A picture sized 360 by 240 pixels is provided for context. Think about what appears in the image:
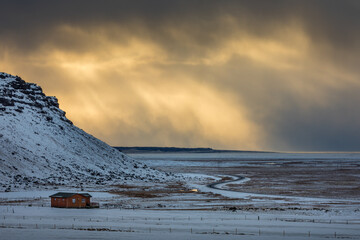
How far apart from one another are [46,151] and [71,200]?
244 ft

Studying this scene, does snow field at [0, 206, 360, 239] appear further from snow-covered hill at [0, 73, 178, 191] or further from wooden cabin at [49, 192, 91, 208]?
snow-covered hill at [0, 73, 178, 191]

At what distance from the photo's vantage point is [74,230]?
56.7 m

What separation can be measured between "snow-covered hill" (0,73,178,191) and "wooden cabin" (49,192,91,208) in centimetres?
3332

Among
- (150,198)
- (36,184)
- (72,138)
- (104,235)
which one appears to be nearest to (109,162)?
(72,138)

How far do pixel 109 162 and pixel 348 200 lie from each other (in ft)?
306

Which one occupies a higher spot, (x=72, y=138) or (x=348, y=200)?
(x=72, y=138)

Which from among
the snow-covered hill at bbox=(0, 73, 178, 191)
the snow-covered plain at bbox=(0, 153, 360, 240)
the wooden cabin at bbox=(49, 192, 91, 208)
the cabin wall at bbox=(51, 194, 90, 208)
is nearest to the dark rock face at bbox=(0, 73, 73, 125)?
the snow-covered hill at bbox=(0, 73, 178, 191)

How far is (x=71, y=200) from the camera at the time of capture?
79.4m

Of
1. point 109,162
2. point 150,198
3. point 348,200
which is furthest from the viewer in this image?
point 109,162

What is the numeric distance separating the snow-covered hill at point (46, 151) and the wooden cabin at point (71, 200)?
33319mm

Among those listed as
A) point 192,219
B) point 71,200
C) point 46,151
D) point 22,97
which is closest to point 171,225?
point 192,219

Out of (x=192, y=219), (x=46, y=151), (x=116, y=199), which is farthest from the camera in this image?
(x=46, y=151)

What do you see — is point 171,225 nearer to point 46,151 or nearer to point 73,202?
point 73,202

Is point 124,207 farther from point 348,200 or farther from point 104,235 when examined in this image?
point 348,200
